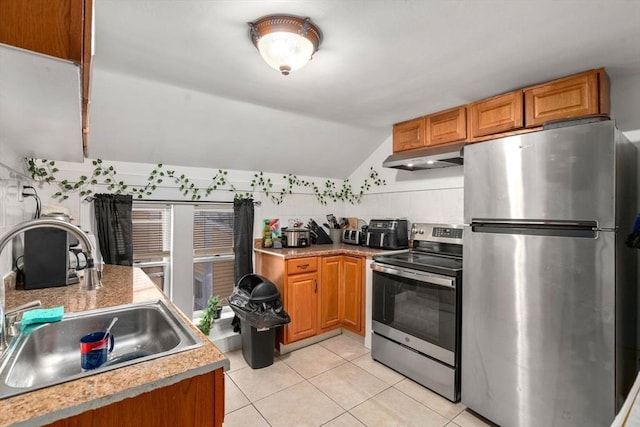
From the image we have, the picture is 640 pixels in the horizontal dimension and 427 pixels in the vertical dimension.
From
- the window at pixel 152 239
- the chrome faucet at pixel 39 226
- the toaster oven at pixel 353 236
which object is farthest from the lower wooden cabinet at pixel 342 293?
the chrome faucet at pixel 39 226

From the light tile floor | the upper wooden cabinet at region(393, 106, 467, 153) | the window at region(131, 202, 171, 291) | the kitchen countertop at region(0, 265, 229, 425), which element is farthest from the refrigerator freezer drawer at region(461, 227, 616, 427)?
the window at region(131, 202, 171, 291)

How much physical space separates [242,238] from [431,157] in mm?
2022

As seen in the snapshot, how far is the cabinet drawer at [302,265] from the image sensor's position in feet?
9.37

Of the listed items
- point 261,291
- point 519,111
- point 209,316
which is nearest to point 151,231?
point 209,316

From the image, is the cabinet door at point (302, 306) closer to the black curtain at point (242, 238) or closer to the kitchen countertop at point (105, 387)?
the black curtain at point (242, 238)

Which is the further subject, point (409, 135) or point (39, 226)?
point (409, 135)

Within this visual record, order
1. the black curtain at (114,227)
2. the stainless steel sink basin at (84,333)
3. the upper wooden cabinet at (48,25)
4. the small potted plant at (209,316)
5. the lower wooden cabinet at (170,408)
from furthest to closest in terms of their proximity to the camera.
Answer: the small potted plant at (209,316) < the black curtain at (114,227) < the stainless steel sink basin at (84,333) < the lower wooden cabinet at (170,408) < the upper wooden cabinet at (48,25)

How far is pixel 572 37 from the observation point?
1610 millimetres

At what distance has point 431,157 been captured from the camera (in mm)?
2648

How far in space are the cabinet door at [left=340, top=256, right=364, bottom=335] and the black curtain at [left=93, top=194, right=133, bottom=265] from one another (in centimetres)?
202

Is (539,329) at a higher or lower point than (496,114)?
lower

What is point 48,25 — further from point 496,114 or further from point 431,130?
point 431,130

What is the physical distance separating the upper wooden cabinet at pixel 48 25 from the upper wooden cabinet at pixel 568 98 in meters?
2.53

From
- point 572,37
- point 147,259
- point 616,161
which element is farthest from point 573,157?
point 147,259
